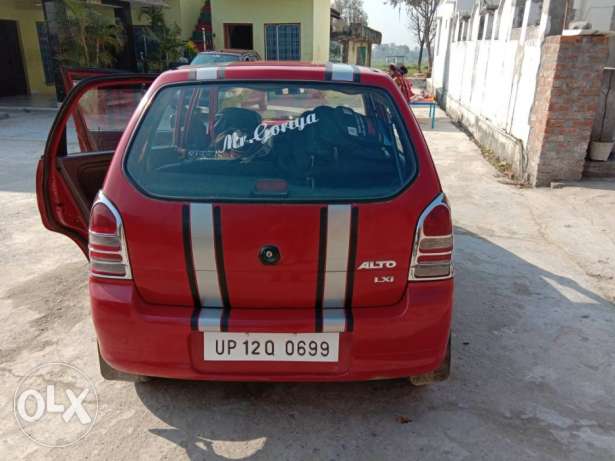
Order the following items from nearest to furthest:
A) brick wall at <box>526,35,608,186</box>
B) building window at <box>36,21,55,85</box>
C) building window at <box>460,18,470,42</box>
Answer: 1. brick wall at <box>526,35,608,186</box>
2. building window at <box>460,18,470,42</box>
3. building window at <box>36,21,55,85</box>

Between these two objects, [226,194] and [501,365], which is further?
[501,365]

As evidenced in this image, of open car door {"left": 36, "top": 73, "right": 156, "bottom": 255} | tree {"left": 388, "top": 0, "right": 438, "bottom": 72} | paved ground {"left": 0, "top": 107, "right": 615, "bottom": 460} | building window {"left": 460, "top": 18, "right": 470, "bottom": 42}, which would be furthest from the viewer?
tree {"left": 388, "top": 0, "right": 438, "bottom": 72}

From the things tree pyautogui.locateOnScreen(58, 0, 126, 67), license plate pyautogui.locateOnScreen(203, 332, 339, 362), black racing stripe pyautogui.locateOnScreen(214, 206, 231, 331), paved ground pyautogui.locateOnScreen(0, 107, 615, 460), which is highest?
tree pyautogui.locateOnScreen(58, 0, 126, 67)

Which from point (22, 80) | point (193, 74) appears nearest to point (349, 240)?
point (193, 74)

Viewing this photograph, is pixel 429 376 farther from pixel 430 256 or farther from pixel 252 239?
pixel 252 239

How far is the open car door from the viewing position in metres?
3.13

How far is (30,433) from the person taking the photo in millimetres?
2326

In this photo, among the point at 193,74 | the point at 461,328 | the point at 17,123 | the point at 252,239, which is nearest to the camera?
the point at 252,239

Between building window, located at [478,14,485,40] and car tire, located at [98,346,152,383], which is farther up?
building window, located at [478,14,485,40]

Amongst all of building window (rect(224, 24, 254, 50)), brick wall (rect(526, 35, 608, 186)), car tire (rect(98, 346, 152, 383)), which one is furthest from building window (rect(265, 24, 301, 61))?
car tire (rect(98, 346, 152, 383))

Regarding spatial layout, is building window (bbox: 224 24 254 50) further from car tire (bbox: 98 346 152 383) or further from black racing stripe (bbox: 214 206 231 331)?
black racing stripe (bbox: 214 206 231 331)

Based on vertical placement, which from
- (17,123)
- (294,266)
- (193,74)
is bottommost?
(17,123)

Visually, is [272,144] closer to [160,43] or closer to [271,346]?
[271,346]

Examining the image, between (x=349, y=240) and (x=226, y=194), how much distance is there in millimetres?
547
